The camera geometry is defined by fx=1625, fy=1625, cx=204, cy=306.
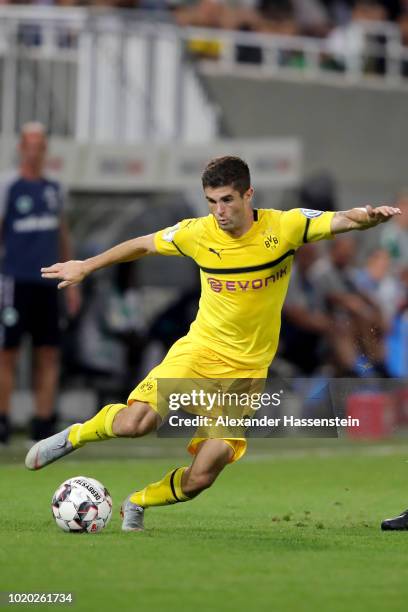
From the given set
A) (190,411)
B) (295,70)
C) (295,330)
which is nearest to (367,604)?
(190,411)

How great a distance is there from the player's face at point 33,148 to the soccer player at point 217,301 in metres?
5.56

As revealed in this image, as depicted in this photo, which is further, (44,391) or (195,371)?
(44,391)

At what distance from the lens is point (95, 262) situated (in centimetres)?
873

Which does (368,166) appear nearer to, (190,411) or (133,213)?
(133,213)

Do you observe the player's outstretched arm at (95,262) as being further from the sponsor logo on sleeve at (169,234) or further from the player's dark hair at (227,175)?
the player's dark hair at (227,175)

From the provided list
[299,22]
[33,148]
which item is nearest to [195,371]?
[33,148]

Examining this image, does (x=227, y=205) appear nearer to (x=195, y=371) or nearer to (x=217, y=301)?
(x=217, y=301)

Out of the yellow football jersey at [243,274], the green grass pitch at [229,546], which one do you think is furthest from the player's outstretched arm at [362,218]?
the green grass pitch at [229,546]

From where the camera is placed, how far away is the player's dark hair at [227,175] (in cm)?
847

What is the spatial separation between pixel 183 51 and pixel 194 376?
1149cm

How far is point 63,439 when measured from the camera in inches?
348

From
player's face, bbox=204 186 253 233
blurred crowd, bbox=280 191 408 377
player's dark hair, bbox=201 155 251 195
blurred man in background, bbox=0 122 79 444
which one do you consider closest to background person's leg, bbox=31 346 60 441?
blurred man in background, bbox=0 122 79 444

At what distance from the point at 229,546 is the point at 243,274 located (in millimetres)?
1490

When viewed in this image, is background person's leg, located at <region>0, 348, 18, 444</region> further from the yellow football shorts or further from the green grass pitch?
the yellow football shorts
